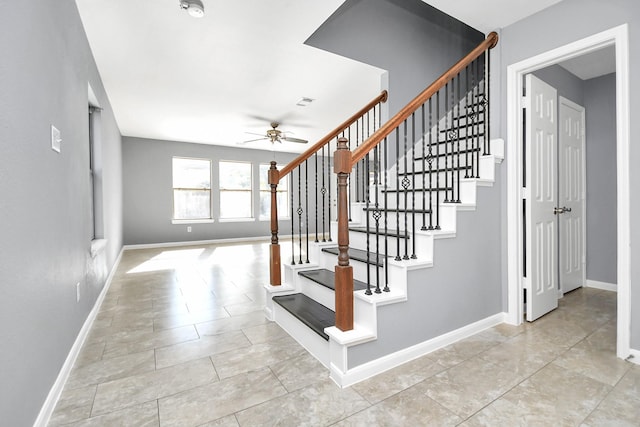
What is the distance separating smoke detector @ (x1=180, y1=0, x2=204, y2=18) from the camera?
7.81 ft

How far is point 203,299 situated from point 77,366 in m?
1.44

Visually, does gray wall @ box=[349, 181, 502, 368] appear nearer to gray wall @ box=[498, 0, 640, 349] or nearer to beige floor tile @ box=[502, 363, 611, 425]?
gray wall @ box=[498, 0, 640, 349]

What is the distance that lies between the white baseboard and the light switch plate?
17.5ft

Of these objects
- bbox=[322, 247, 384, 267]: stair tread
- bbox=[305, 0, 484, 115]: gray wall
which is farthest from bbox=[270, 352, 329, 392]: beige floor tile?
bbox=[305, 0, 484, 115]: gray wall

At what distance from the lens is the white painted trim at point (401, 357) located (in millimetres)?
1773

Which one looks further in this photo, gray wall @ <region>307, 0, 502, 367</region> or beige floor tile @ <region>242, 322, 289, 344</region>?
beige floor tile @ <region>242, 322, 289, 344</region>

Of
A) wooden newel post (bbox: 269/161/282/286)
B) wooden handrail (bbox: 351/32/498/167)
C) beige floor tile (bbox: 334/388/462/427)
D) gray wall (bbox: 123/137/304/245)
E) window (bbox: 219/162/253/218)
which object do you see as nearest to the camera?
beige floor tile (bbox: 334/388/462/427)

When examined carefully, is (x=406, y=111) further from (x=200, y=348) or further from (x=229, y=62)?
(x=229, y=62)

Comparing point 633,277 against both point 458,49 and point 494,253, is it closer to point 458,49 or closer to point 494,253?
point 494,253

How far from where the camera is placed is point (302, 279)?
2.77m

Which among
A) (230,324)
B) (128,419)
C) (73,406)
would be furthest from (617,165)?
(73,406)

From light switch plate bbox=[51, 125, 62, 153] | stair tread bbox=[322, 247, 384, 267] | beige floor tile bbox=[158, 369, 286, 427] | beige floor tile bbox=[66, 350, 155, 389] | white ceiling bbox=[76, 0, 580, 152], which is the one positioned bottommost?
beige floor tile bbox=[158, 369, 286, 427]

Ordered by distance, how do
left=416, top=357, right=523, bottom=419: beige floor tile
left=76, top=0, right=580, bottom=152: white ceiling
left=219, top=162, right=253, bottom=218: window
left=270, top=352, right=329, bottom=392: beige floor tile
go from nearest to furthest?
left=416, top=357, right=523, bottom=419: beige floor tile
left=270, top=352, right=329, bottom=392: beige floor tile
left=76, top=0, right=580, bottom=152: white ceiling
left=219, top=162, right=253, bottom=218: window

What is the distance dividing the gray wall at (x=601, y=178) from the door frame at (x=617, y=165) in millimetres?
1884
